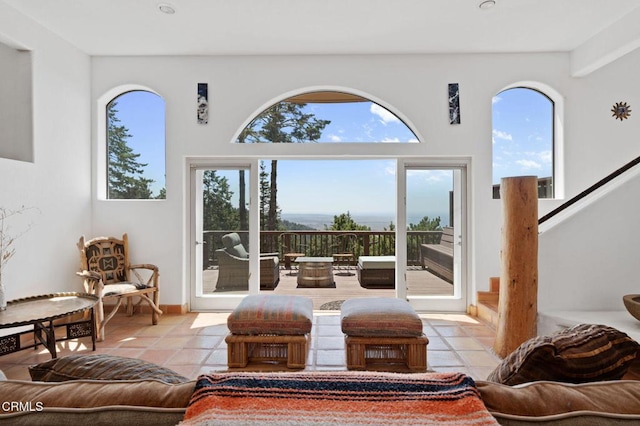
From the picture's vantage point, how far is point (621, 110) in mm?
4215

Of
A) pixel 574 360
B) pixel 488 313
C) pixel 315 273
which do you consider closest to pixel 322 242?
pixel 315 273

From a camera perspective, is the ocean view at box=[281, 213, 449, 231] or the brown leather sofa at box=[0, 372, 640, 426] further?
the ocean view at box=[281, 213, 449, 231]

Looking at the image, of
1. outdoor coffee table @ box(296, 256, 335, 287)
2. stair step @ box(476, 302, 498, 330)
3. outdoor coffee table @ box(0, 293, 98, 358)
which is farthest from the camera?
outdoor coffee table @ box(296, 256, 335, 287)

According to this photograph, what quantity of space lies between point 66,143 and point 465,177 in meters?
4.69

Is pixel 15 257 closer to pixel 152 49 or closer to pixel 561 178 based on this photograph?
pixel 152 49

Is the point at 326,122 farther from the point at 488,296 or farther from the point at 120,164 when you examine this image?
the point at 488,296

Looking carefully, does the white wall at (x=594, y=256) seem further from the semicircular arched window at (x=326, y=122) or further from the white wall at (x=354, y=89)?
the semicircular arched window at (x=326, y=122)

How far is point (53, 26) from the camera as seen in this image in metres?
3.65

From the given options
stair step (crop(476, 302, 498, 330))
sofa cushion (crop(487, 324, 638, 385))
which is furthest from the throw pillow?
stair step (crop(476, 302, 498, 330))

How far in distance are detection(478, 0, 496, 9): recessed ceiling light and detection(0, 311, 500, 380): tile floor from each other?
3.16 m

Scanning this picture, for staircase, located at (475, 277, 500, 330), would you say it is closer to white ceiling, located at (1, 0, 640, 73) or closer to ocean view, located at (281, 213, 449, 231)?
white ceiling, located at (1, 0, 640, 73)

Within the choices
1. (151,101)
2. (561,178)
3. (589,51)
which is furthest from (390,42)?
(151,101)

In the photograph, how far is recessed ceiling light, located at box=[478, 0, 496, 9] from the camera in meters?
3.21

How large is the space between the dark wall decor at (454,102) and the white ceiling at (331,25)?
43 cm
